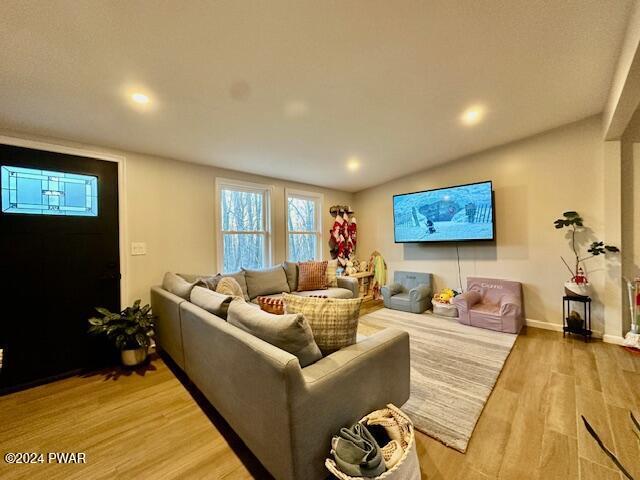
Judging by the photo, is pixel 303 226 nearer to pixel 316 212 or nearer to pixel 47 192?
pixel 316 212

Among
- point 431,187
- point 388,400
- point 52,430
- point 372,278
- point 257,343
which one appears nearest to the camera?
point 257,343

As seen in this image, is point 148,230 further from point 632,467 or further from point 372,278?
point 632,467

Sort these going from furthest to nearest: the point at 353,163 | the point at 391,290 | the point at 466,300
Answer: the point at 391,290 < the point at 353,163 < the point at 466,300

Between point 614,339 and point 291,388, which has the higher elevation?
point 291,388

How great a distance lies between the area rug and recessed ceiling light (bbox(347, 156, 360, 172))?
2.30 metres

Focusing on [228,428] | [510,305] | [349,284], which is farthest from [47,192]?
[510,305]

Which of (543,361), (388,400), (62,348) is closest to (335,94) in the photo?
(388,400)

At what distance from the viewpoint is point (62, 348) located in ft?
7.86

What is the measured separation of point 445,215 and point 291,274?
8.15ft

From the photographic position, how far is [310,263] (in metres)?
3.96

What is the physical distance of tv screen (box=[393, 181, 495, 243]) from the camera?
3.50m

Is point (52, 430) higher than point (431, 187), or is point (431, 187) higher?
point (431, 187)

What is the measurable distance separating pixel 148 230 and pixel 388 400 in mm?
2960

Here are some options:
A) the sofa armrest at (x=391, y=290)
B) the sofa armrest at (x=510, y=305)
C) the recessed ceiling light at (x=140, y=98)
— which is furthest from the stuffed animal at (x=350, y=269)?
the recessed ceiling light at (x=140, y=98)
